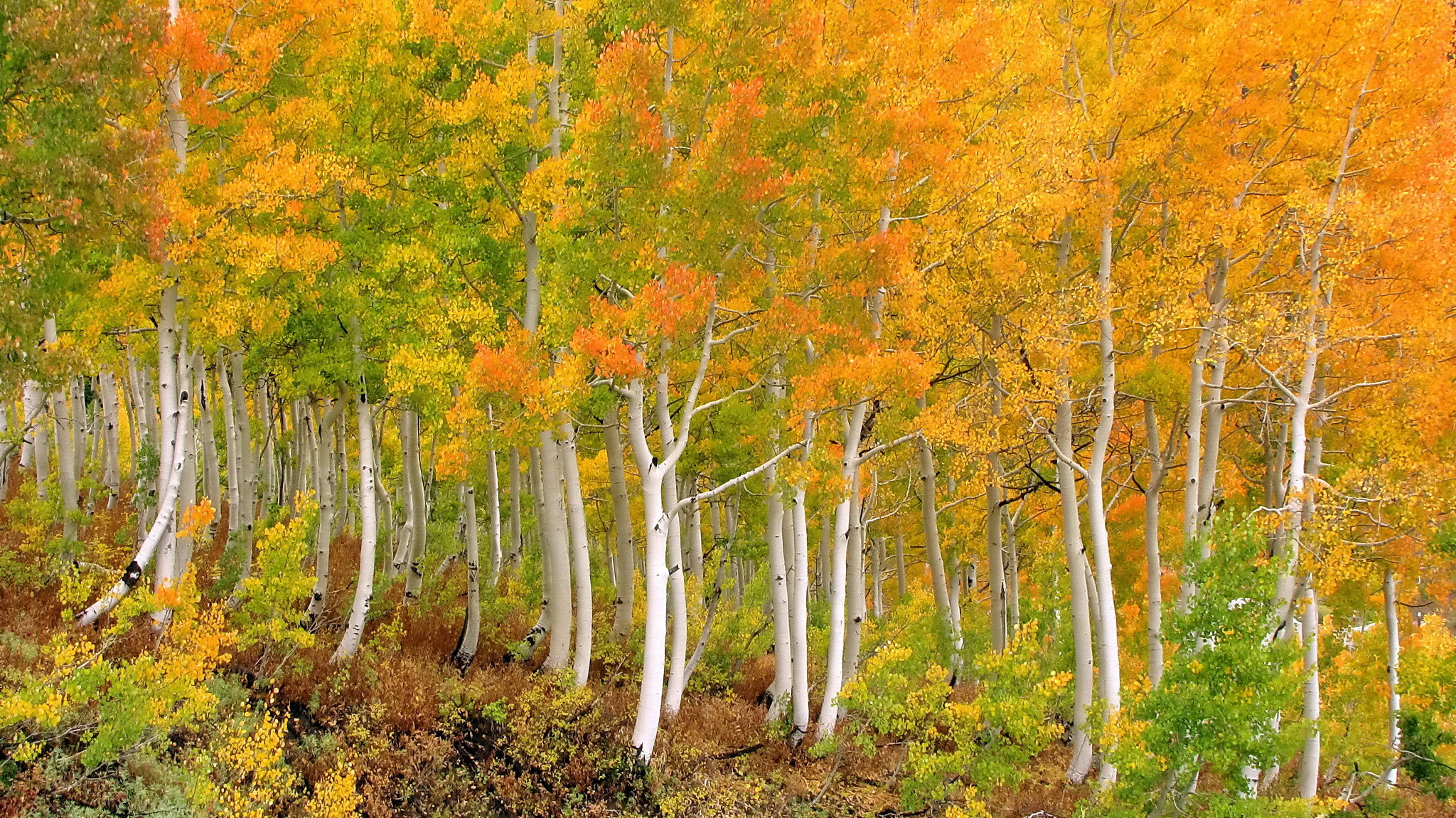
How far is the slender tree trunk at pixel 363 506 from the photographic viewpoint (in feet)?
33.4

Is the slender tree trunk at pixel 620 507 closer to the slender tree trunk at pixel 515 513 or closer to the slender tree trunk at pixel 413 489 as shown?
the slender tree trunk at pixel 515 513

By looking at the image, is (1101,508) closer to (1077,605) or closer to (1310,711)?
(1077,605)

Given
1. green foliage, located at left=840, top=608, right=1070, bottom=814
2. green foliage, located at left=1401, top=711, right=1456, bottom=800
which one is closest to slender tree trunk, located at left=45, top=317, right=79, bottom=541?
green foliage, located at left=840, top=608, right=1070, bottom=814

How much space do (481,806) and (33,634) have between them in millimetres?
5859

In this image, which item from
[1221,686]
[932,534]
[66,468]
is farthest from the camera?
[932,534]

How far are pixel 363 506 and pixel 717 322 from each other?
213 inches

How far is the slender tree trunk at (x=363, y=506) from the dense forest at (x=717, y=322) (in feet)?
0.16

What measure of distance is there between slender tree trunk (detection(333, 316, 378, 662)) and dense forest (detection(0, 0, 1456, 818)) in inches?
1.9

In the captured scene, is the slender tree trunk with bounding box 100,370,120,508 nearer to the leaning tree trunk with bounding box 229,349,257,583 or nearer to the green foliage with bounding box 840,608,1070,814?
the leaning tree trunk with bounding box 229,349,257,583

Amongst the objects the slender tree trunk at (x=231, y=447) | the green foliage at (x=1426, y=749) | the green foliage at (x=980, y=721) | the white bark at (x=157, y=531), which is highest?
the slender tree trunk at (x=231, y=447)

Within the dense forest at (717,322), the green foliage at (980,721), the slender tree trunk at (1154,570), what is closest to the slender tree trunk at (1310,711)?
the dense forest at (717,322)

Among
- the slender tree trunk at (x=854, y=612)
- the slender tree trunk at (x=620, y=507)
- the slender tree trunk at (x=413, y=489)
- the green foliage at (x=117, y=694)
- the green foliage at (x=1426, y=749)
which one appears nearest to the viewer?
the green foliage at (x=117, y=694)

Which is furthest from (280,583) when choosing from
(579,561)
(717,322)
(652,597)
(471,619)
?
(717,322)

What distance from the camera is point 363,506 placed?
33.3ft
